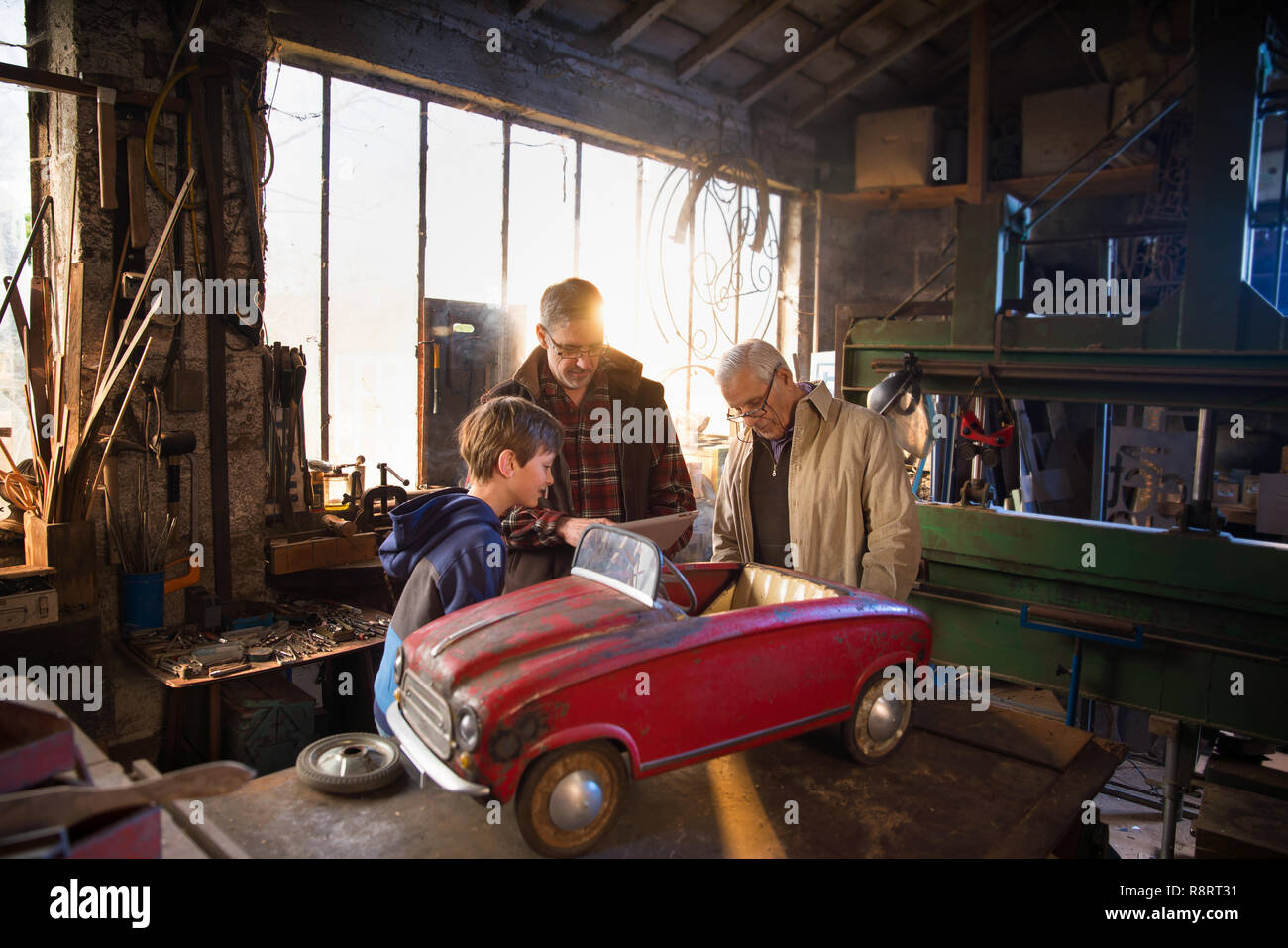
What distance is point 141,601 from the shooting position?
3.68 metres

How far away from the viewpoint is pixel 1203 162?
302 cm

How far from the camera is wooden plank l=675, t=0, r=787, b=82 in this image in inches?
258

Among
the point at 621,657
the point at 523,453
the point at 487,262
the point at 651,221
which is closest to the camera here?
the point at 621,657

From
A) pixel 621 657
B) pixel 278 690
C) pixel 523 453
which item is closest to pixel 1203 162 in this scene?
pixel 523 453

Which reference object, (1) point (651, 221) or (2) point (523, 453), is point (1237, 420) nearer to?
(2) point (523, 453)

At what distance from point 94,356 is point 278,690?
1642 mm

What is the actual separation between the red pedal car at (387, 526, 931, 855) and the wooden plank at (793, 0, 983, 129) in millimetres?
7460

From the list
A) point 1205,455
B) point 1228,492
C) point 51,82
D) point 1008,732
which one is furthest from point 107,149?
point 1228,492

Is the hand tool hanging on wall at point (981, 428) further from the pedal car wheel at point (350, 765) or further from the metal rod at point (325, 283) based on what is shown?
the metal rod at point (325, 283)

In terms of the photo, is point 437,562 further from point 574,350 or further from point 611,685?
point 574,350

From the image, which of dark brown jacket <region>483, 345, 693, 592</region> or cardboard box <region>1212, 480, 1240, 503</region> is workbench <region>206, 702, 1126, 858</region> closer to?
dark brown jacket <region>483, 345, 693, 592</region>

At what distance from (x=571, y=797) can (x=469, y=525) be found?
71 centimetres

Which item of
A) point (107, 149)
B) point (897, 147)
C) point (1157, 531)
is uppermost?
point (897, 147)

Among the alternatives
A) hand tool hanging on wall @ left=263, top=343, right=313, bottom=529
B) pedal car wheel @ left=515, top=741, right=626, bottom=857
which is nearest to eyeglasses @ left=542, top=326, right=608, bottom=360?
pedal car wheel @ left=515, top=741, right=626, bottom=857
